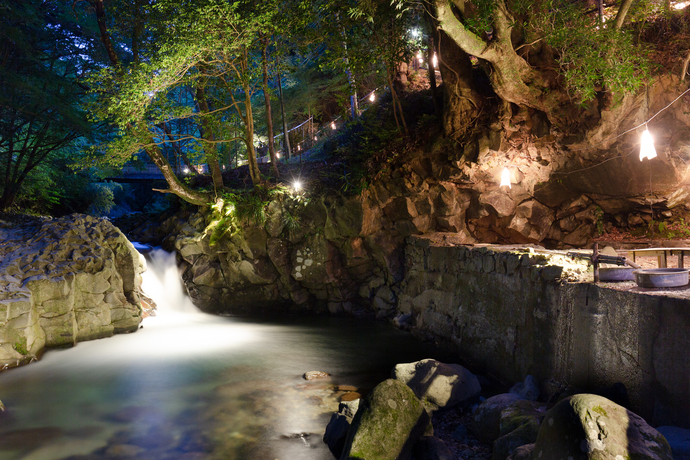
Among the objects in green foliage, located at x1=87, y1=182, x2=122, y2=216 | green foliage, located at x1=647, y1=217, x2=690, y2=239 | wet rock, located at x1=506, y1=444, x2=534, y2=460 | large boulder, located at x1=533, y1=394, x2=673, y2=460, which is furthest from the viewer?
green foliage, located at x1=87, y1=182, x2=122, y2=216

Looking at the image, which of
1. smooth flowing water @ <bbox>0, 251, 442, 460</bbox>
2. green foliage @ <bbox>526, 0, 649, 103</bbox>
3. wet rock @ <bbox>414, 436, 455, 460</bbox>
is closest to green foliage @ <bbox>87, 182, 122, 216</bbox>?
smooth flowing water @ <bbox>0, 251, 442, 460</bbox>

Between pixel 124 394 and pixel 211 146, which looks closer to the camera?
pixel 124 394

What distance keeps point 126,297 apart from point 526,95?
38.0 ft

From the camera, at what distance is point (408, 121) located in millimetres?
12750

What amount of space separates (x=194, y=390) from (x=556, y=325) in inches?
251

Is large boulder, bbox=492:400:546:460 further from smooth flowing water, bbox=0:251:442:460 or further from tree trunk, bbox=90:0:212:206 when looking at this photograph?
tree trunk, bbox=90:0:212:206

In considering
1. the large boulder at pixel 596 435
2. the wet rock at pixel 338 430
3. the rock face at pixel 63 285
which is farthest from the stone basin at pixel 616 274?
the rock face at pixel 63 285

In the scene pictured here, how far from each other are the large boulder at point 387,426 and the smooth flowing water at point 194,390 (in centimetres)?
94

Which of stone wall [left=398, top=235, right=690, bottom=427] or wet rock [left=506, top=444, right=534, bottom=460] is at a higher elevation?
stone wall [left=398, top=235, right=690, bottom=427]

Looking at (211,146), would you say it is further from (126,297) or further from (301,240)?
(126,297)

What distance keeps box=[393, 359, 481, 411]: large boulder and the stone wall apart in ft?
3.09

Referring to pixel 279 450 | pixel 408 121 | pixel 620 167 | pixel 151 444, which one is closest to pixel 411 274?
pixel 408 121

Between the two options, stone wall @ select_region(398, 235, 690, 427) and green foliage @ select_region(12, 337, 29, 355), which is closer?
stone wall @ select_region(398, 235, 690, 427)

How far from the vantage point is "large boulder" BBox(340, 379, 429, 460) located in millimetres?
4816
